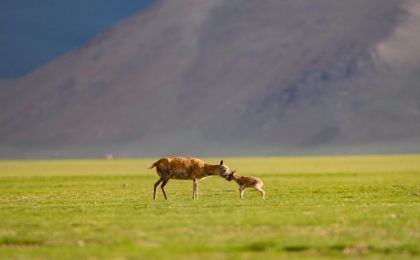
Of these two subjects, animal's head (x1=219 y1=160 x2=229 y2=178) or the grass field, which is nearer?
the grass field

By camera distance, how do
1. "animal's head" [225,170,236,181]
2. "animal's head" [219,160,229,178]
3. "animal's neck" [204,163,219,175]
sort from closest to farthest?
"animal's neck" [204,163,219,175] < "animal's head" [219,160,229,178] < "animal's head" [225,170,236,181]

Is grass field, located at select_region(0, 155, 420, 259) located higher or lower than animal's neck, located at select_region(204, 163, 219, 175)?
lower

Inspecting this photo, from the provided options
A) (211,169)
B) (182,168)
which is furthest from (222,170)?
(182,168)

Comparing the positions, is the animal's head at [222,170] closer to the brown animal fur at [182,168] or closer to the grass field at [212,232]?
the brown animal fur at [182,168]

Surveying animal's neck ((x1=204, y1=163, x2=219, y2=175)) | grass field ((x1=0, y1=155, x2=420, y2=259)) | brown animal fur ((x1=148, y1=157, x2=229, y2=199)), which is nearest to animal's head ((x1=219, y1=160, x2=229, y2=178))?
animal's neck ((x1=204, y1=163, x2=219, y2=175))

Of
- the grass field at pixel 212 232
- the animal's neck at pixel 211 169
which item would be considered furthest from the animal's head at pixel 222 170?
the grass field at pixel 212 232

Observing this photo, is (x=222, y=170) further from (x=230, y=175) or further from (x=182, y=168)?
(x=182, y=168)

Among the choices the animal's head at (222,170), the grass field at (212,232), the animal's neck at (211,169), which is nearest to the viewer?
the grass field at (212,232)

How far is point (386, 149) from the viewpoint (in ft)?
616

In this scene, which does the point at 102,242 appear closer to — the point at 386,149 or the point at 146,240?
the point at 146,240

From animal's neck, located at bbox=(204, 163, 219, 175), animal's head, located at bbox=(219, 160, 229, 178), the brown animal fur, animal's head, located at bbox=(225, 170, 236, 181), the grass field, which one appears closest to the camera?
the grass field

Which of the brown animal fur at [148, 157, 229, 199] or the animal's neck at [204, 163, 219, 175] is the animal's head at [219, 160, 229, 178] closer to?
the animal's neck at [204, 163, 219, 175]

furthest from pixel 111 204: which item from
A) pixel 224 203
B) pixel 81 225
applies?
pixel 81 225

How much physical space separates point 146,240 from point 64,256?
7.42 ft
